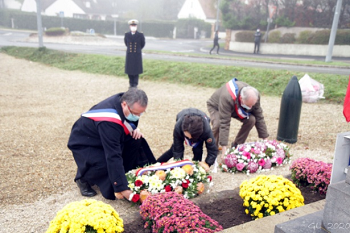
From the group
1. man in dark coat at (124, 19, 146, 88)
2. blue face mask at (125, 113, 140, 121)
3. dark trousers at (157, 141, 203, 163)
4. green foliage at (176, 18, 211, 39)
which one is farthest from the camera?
green foliage at (176, 18, 211, 39)

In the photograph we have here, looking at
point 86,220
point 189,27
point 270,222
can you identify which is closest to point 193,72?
point 270,222

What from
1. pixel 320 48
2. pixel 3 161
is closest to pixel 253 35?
pixel 320 48

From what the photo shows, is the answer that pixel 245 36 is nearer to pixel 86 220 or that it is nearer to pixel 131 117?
pixel 131 117

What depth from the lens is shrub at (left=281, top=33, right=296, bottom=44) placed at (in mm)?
24812

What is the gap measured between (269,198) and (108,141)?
1.53m

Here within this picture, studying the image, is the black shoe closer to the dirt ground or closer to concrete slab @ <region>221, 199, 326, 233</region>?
the dirt ground

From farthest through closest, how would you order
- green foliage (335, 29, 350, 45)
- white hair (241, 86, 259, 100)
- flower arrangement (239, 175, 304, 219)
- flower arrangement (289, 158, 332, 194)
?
1. green foliage (335, 29, 350, 45)
2. white hair (241, 86, 259, 100)
3. flower arrangement (289, 158, 332, 194)
4. flower arrangement (239, 175, 304, 219)

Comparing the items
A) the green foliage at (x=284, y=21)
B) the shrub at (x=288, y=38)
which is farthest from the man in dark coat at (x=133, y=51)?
the green foliage at (x=284, y=21)

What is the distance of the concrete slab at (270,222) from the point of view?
254cm

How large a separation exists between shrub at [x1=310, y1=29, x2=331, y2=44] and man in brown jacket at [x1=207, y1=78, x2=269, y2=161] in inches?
836

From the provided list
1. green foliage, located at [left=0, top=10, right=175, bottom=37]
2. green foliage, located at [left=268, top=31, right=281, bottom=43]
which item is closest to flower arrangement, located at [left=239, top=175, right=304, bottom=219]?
green foliage, located at [left=268, top=31, right=281, bottom=43]

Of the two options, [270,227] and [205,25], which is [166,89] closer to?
[270,227]

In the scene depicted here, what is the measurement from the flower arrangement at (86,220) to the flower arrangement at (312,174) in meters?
2.11

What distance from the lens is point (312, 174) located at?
365 centimetres
